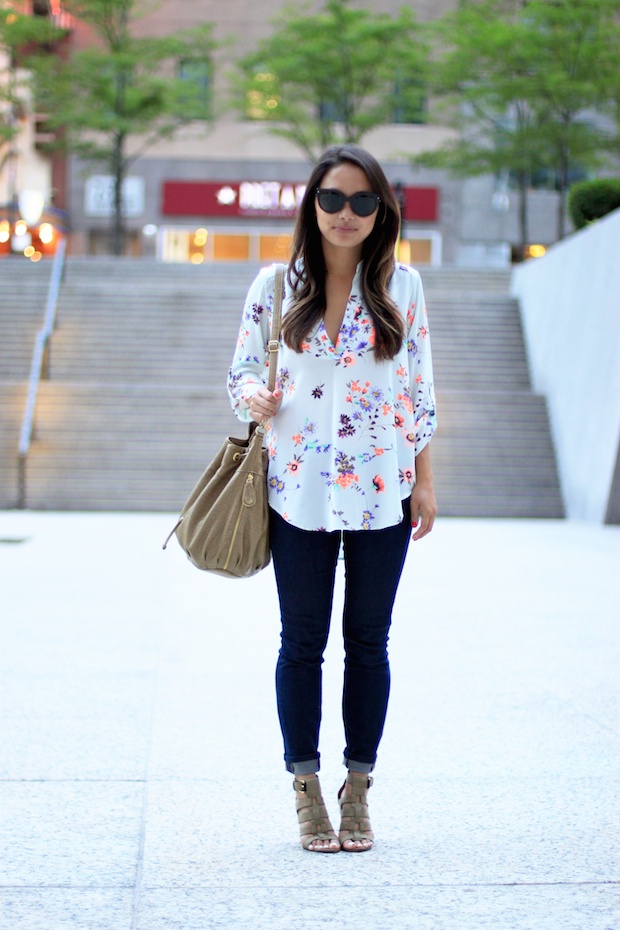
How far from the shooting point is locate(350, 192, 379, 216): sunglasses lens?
3.10m

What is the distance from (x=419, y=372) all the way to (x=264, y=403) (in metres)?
0.42

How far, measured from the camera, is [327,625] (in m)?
3.16

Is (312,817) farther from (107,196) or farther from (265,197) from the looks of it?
(107,196)

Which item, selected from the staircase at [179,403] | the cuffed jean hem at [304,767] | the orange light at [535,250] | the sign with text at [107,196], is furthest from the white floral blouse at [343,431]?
the orange light at [535,250]

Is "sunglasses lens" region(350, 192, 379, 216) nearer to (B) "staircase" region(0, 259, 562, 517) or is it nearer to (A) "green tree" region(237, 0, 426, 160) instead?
(B) "staircase" region(0, 259, 562, 517)

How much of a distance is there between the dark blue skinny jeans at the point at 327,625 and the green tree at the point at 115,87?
2954cm

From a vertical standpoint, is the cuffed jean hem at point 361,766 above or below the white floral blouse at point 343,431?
below

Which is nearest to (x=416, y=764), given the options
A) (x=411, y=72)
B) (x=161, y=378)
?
(x=161, y=378)

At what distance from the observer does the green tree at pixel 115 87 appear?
31.5 m

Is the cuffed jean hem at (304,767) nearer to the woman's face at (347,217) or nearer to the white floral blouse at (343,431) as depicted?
the white floral blouse at (343,431)

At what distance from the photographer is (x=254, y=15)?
40.0 meters

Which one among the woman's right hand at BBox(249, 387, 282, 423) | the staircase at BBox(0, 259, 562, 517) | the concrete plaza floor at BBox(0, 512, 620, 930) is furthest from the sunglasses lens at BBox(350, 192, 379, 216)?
the staircase at BBox(0, 259, 562, 517)

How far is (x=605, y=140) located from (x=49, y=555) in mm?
21930

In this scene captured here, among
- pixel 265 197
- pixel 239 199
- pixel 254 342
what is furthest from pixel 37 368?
pixel 265 197
